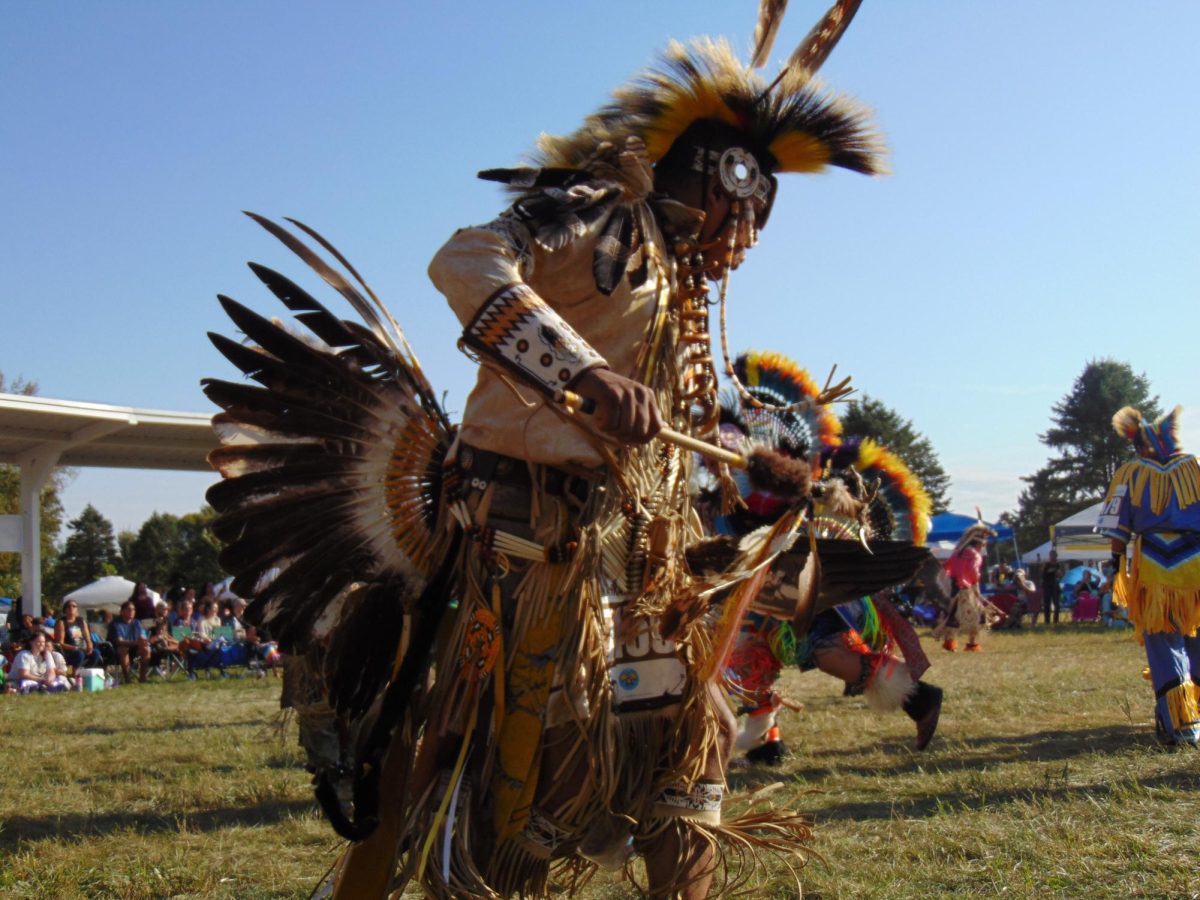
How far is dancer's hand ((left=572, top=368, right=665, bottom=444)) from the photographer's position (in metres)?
1.95

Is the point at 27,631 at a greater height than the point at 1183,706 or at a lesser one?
greater

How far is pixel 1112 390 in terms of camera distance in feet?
177

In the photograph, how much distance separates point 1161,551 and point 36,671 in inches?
439

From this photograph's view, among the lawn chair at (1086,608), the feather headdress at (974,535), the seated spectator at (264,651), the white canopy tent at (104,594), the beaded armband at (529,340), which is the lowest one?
the lawn chair at (1086,608)

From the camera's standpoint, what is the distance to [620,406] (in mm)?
1954

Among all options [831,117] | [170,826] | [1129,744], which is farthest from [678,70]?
[1129,744]

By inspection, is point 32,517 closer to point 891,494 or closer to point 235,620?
point 235,620

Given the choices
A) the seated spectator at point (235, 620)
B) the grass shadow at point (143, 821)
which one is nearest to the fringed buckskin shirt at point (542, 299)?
the grass shadow at point (143, 821)

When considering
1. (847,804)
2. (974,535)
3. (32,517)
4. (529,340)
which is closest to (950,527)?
(974,535)

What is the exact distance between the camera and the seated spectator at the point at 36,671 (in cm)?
1210

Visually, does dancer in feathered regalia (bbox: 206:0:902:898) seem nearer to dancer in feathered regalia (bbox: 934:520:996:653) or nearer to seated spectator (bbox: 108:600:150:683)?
dancer in feathered regalia (bbox: 934:520:996:653)

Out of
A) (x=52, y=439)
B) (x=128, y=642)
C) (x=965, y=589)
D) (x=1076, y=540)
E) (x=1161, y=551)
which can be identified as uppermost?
(x=52, y=439)

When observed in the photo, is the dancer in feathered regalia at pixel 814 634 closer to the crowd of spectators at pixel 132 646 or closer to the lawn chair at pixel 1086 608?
the crowd of spectators at pixel 132 646

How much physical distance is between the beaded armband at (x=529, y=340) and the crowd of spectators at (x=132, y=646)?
11.1 metres
